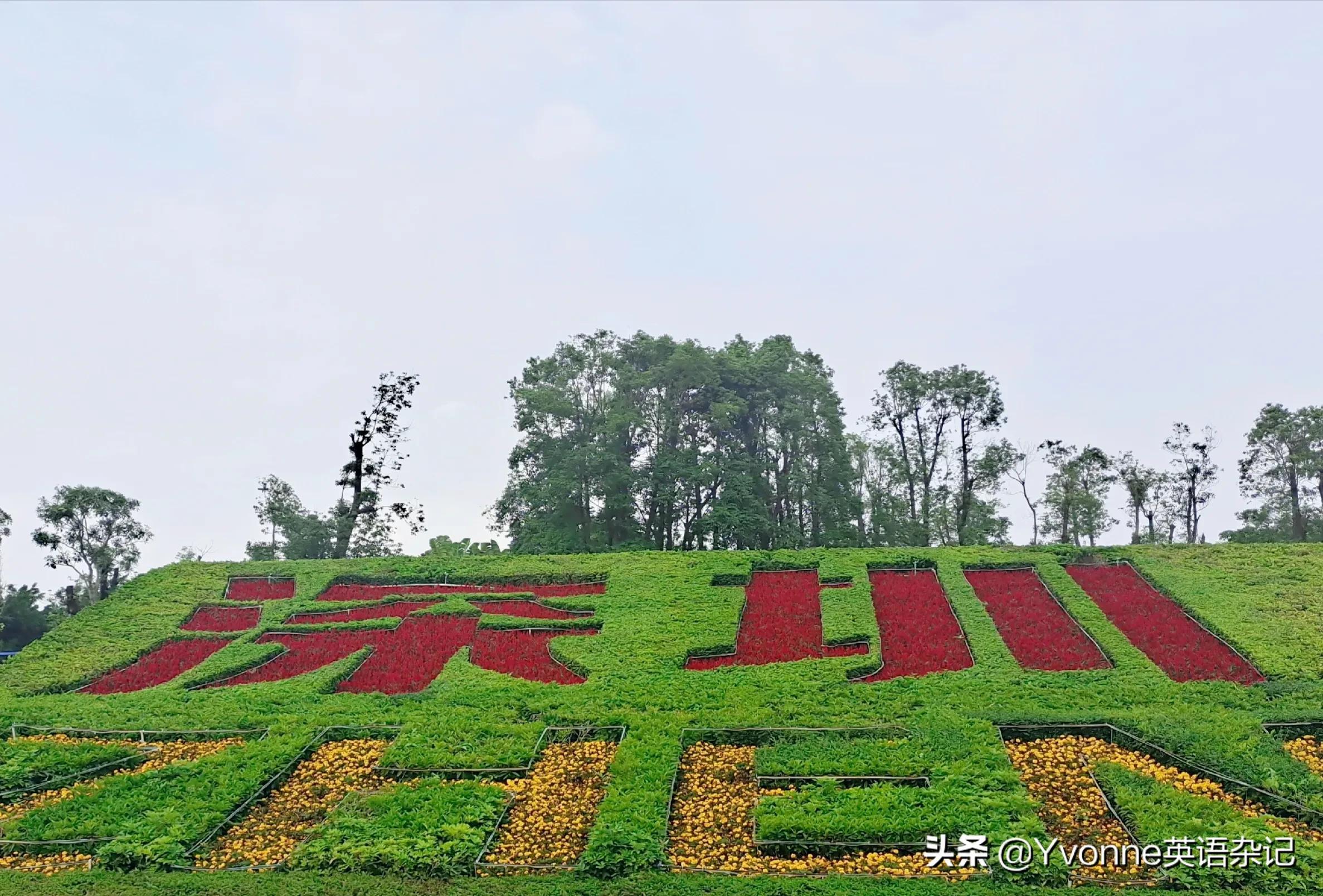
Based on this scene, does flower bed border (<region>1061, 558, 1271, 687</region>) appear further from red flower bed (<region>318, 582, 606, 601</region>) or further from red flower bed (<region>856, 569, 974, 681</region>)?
red flower bed (<region>318, 582, 606, 601</region>)

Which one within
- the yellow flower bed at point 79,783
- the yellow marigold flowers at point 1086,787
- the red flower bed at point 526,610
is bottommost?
the yellow flower bed at point 79,783

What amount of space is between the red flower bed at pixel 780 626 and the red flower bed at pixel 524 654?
235cm

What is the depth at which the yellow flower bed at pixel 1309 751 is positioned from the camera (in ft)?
33.3

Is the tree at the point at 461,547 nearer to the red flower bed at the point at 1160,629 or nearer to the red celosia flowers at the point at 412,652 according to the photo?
the red celosia flowers at the point at 412,652

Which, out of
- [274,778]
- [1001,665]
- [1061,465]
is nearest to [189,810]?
[274,778]

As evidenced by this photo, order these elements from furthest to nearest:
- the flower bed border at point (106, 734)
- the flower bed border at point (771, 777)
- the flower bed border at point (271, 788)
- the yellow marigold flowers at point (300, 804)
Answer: the flower bed border at point (106, 734)
the yellow marigold flowers at point (300, 804)
the flower bed border at point (271, 788)
the flower bed border at point (771, 777)

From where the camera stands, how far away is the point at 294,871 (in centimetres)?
850

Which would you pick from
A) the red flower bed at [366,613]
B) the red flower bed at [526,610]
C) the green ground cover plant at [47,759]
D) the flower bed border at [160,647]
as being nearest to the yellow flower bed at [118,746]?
Answer: the green ground cover plant at [47,759]

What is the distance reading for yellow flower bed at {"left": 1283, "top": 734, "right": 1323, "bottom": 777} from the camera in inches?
400

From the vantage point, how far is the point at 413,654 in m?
16.2

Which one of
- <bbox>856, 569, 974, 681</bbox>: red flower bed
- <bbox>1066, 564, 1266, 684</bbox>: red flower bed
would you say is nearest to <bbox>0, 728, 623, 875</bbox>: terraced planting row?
<bbox>856, 569, 974, 681</bbox>: red flower bed

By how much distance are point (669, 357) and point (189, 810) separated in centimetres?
2160

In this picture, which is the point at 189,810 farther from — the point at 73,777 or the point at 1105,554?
the point at 1105,554

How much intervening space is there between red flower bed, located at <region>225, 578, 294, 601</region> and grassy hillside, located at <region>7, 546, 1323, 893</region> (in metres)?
0.33
